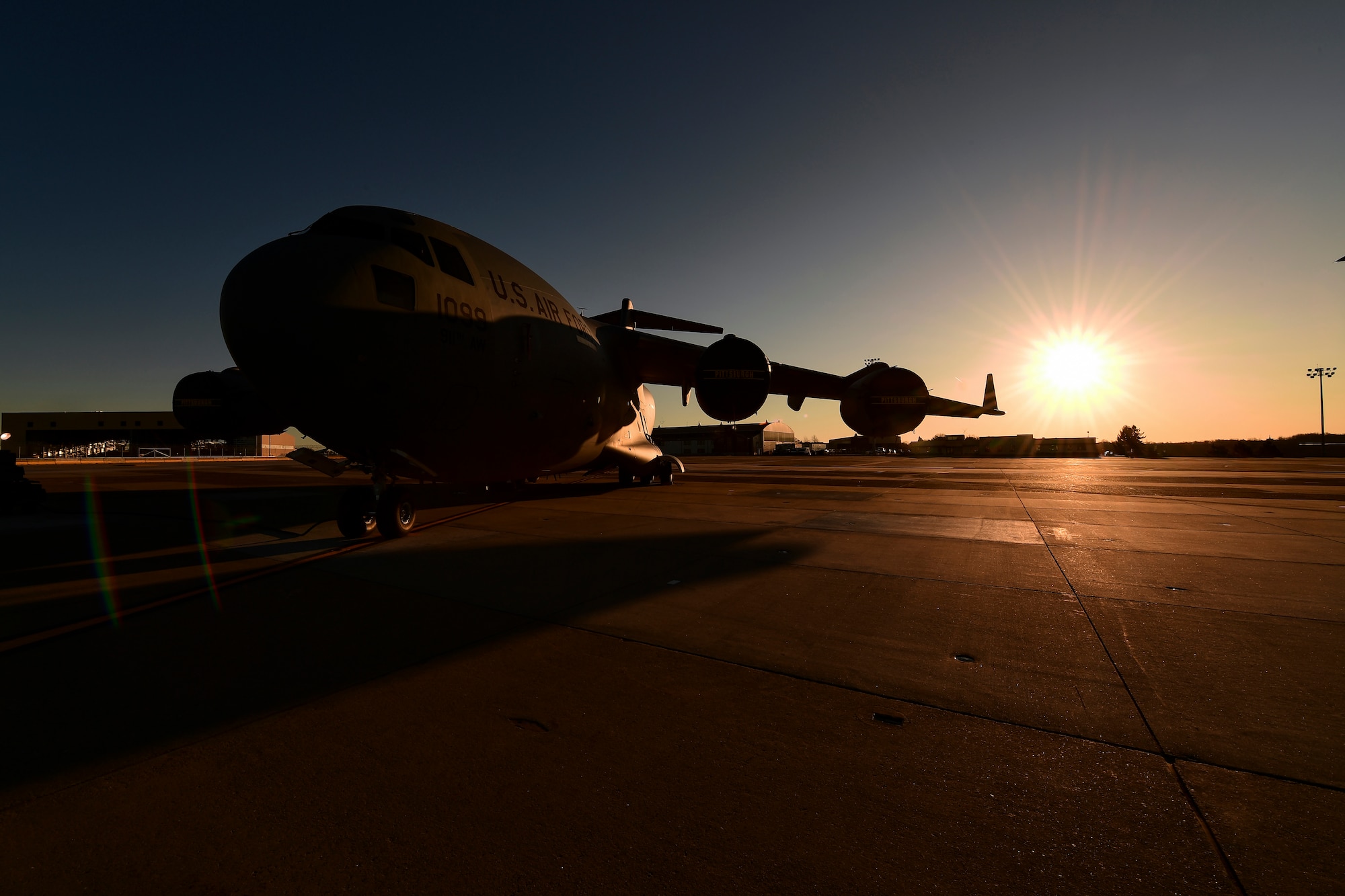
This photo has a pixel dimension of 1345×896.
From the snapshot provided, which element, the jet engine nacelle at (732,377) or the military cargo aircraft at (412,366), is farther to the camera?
the jet engine nacelle at (732,377)

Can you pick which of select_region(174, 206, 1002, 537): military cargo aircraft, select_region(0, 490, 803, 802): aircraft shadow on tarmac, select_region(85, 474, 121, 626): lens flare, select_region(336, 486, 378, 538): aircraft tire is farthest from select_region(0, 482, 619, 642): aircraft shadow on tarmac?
select_region(174, 206, 1002, 537): military cargo aircraft

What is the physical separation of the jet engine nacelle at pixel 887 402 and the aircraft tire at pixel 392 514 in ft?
33.7

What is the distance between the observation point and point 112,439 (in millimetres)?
68250

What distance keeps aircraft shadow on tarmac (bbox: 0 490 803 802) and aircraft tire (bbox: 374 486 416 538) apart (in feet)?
4.65

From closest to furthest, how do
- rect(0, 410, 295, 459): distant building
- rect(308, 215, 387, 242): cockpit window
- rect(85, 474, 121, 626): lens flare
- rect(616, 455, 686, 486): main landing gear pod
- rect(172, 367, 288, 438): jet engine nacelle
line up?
rect(85, 474, 121, 626): lens flare → rect(308, 215, 387, 242): cockpit window → rect(172, 367, 288, 438): jet engine nacelle → rect(616, 455, 686, 486): main landing gear pod → rect(0, 410, 295, 459): distant building

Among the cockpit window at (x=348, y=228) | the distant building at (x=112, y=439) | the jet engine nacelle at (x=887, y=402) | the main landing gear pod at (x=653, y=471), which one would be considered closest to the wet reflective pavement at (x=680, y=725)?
the cockpit window at (x=348, y=228)

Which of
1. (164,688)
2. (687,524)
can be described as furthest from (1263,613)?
(164,688)

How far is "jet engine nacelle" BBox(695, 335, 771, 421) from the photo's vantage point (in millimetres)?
10766

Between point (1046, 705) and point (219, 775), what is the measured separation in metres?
3.76

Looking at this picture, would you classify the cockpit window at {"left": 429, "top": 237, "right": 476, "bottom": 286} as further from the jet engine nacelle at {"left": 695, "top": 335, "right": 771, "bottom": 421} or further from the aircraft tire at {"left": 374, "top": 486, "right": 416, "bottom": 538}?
the jet engine nacelle at {"left": 695, "top": 335, "right": 771, "bottom": 421}

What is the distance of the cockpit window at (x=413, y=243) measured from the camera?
6785 mm

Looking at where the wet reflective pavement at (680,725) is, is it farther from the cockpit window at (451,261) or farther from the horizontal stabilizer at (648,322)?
the horizontal stabilizer at (648,322)

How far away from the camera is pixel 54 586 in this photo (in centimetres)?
524

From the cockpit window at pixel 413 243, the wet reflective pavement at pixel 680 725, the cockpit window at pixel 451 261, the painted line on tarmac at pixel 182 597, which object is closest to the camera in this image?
the wet reflective pavement at pixel 680 725
